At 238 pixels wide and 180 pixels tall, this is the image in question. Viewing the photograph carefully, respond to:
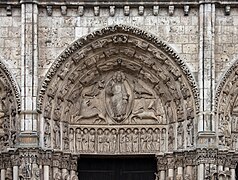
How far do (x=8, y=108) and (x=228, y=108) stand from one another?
435cm

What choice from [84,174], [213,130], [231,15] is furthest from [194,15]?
[84,174]

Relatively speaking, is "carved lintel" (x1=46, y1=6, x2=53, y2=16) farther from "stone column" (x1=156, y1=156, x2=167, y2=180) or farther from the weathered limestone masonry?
"stone column" (x1=156, y1=156, x2=167, y2=180)

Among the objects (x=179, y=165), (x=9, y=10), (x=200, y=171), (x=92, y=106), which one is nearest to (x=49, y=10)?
(x=9, y=10)

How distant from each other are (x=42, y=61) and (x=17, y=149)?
1.80 meters

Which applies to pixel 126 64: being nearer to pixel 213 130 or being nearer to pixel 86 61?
pixel 86 61

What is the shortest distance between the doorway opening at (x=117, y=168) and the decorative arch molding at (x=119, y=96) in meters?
0.38

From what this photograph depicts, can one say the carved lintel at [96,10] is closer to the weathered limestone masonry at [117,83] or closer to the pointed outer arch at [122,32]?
the weathered limestone masonry at [117,83]

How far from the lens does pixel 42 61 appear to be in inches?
847

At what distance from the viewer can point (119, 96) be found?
871 inches

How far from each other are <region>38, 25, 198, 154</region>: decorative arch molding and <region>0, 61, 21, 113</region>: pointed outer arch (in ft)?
1.52

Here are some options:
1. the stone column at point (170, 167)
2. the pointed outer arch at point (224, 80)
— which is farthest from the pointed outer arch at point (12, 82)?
the pointed outer arch at point (224, 80)

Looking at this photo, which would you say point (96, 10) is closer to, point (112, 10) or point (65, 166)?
point (112, 10)

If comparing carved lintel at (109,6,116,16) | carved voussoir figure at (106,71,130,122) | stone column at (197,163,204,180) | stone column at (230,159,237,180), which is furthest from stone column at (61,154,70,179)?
stone column at (230,159,237,180)

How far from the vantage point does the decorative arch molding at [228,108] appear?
2150 cm
